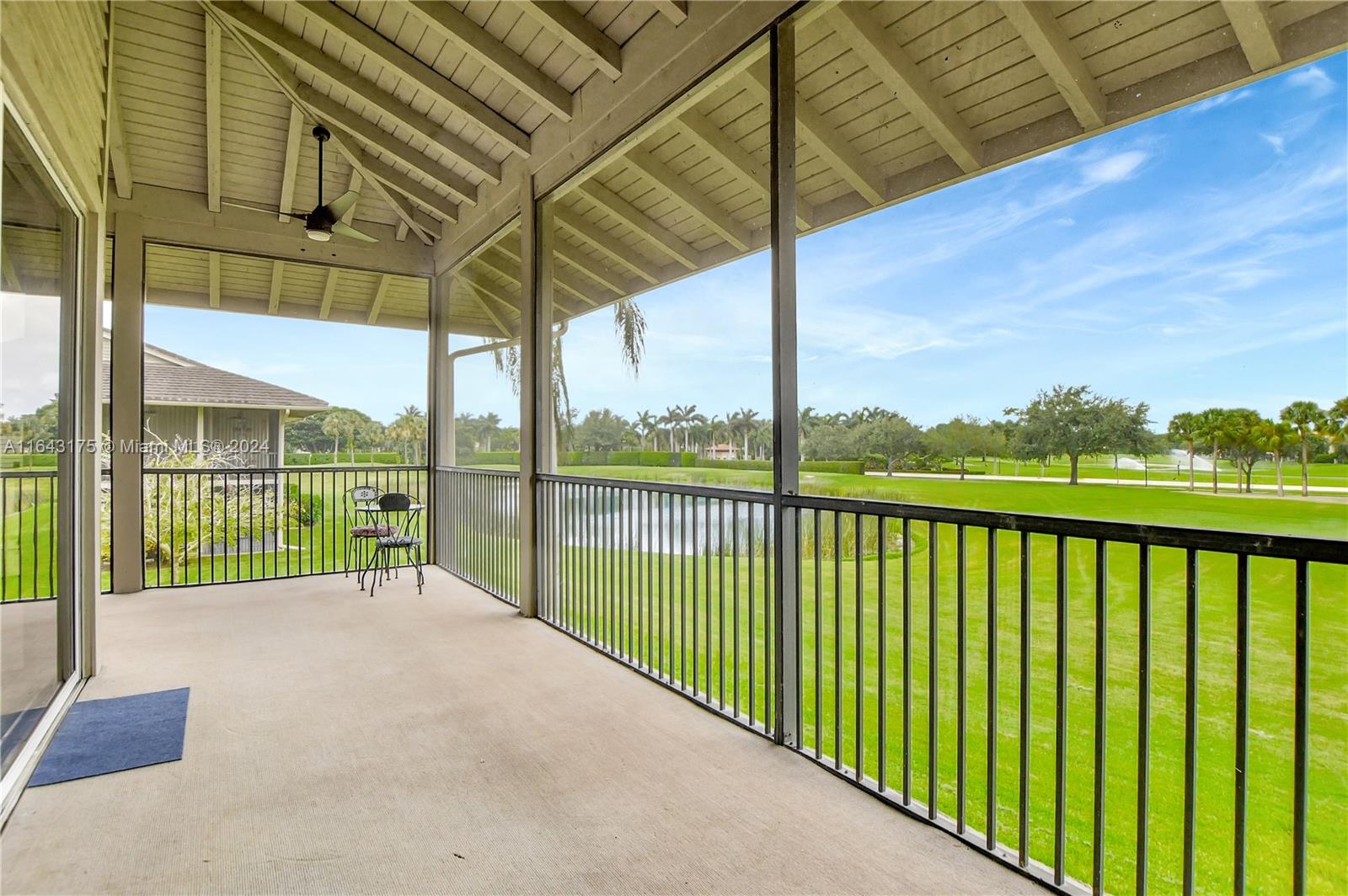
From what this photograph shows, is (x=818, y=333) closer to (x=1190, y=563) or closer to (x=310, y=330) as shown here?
(x=1190, y=563)

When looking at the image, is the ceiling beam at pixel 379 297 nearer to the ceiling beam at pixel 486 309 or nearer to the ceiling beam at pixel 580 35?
the ceiling beam at pixel 486 309

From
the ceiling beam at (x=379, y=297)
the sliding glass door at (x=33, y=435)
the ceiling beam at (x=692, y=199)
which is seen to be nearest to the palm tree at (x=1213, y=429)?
the ceiling beam at (x=692, y=199)

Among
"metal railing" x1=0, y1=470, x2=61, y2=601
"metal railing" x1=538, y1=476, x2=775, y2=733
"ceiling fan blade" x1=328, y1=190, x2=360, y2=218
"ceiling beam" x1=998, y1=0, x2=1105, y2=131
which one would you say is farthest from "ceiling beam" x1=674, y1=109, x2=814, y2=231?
"metal railing" x1=0, y1=470, x2=61, y2=601

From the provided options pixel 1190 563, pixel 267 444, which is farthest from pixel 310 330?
pixel 1190 563

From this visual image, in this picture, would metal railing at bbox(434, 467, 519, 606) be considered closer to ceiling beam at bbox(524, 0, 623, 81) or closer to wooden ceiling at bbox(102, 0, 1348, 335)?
wooden ceiling at bbox(102, 0, 1348, 335)

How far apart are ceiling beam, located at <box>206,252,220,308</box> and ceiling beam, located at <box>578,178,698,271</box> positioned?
3.60 meters

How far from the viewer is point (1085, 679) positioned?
72.8 inches

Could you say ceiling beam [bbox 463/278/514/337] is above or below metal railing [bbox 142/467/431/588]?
above

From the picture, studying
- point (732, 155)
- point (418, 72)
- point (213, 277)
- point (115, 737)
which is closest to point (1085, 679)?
point (732, 155)

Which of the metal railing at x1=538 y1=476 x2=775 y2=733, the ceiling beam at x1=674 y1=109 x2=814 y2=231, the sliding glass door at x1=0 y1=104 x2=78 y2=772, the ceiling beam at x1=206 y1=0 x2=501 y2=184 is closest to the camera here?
the sliding glass door at x1=0 y1=104 x2=78 y2=772

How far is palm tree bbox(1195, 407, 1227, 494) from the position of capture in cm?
155

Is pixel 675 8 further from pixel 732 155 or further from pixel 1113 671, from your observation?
pixel 1113 671

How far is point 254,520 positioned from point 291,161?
3085 millimetres

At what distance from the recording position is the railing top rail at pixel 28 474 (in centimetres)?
209
